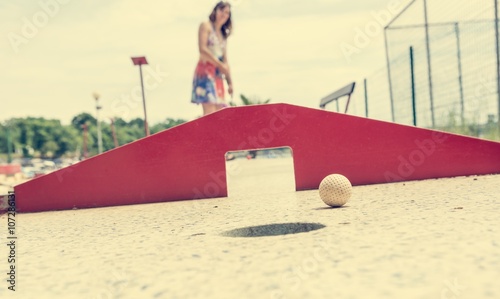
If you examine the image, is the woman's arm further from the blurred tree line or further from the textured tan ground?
the blurred tree line

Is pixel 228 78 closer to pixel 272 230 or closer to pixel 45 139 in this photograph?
pixel 272 230

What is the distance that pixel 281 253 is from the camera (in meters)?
3.66

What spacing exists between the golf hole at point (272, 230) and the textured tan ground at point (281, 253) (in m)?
0.06

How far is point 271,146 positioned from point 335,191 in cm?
273

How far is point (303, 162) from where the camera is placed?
888 centimetres

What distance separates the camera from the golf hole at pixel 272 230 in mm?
4553

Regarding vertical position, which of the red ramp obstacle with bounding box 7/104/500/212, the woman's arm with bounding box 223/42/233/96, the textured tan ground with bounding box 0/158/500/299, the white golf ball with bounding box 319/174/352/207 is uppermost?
the woman's arm with bounding box 223/42/233/96

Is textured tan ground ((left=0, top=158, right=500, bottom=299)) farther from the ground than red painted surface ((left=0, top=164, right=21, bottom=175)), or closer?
closer

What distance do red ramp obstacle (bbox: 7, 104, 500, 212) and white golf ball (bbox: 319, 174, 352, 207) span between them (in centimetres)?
254

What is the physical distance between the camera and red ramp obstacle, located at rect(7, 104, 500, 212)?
342 inches

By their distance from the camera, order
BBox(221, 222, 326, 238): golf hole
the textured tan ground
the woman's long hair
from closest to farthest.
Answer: the textured tan ground, BBox(221, 222, 326, 238): golf hole, the woman's long hair

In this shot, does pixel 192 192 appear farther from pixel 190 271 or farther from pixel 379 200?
pixel 190 271

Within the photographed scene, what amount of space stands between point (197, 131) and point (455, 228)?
5383 millimetres

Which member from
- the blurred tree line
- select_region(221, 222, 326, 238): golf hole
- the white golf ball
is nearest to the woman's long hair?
the white golf ball
